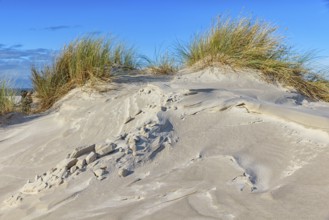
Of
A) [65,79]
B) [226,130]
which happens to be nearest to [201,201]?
[226,130]

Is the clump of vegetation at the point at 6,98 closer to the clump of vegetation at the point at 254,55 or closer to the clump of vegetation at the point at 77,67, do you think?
the clump of vegetation at the point at 77,67

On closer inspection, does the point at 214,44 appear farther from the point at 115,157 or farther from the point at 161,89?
the point at 115,157

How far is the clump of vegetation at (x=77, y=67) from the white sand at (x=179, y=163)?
144 centimetres

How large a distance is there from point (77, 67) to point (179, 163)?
359 cm

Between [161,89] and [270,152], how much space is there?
1.72 m

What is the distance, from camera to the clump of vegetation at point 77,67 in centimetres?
663

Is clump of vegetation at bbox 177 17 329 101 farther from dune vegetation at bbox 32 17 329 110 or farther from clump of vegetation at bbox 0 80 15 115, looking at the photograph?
clump of vegetation at bbox 0 80 15 115

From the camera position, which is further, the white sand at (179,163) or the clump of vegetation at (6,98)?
the clump of vegetation at (6,98)

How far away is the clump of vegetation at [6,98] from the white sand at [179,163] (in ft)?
6.57

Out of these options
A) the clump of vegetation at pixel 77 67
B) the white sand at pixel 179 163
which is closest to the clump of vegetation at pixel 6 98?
the clump of vegetation at pixel 77 67

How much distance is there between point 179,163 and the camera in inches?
137

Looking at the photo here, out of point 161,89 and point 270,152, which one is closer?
point 270,152

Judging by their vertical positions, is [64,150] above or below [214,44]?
below

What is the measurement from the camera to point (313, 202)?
273 cm
